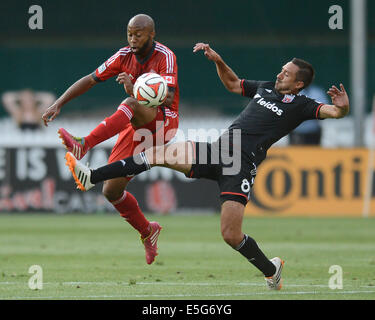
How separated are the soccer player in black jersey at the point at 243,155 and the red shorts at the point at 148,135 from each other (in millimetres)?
699

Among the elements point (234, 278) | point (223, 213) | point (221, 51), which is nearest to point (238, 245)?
point (223, 213)

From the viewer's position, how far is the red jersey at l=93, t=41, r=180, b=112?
1006 centimetres

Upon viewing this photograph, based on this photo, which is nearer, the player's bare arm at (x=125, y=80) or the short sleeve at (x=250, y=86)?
the player's bare arm at (x=125, y=80)

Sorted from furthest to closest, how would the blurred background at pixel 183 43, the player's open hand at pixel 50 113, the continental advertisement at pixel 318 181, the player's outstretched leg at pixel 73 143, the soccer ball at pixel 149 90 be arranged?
the blurred background at pixel 183 43, the continental advertisement at pixel 318 181, the player's open hand at pixel 50 113, the soccer ball at pixel 149 90, the player's outstretched leg at pixel 73 143

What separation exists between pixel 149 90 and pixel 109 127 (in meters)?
0.57

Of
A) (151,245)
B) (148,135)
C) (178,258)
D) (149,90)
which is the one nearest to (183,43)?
(178,258)

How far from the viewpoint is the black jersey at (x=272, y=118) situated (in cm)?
934

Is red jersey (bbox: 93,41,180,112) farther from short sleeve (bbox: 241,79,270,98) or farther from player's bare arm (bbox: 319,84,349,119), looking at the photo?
player's bare arm (bbox: 319,84,349,119)

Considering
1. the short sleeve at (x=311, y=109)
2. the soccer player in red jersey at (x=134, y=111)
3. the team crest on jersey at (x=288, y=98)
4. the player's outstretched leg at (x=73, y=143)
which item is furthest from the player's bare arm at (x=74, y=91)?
the short sleeve at (x=311, y=109)

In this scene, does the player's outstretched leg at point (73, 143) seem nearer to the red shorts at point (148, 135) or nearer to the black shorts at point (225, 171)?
the red shorts at point (148, 135)

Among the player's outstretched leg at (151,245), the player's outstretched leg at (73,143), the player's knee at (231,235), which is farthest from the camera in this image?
the player's outstretched leg at (151,245)

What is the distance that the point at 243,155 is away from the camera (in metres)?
9.24

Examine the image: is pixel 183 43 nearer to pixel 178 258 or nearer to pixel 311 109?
pixel 178 258

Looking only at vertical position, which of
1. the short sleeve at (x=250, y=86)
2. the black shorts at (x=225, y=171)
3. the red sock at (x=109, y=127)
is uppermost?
the short sleeve at (x=250, y=86)
